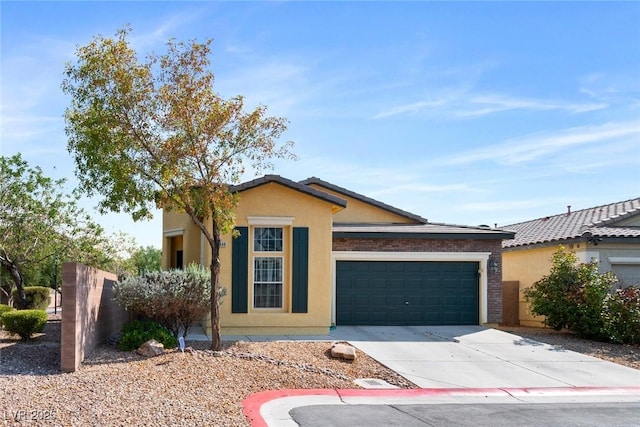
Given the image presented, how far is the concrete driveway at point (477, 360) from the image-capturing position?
12359 millimetres

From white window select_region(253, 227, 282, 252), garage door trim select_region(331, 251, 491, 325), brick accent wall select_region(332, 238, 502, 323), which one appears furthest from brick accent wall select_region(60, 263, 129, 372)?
brick accent wall select_region(332, 238, 502, 323)

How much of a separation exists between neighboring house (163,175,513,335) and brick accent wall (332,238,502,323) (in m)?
0.03

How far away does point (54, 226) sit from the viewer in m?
19.5

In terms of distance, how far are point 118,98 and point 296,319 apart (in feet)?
23.2

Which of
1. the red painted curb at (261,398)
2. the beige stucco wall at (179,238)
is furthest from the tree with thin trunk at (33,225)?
the red painted curb at (261,398)

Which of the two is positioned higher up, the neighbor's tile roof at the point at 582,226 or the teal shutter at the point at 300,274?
the neighbor's tile roof at the point at 582,226

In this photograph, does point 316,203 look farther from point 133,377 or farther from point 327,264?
point 133,377

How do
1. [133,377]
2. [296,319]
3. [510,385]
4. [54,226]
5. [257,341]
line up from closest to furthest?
[133,377] < [510,385] < [257,341] < [296,319] < [54,226]

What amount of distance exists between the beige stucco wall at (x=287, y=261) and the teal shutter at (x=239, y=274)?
0.10 metres

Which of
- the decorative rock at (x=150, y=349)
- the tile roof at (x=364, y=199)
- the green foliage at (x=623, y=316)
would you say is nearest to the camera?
the decorative rock at (x=150, y=349)

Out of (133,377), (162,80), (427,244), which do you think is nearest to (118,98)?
(162,80)

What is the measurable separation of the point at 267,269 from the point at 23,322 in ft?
18.8

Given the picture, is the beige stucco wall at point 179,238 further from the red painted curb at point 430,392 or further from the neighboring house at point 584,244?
the neighboring house at point 584,244

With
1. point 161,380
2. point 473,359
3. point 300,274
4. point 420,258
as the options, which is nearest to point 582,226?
point 420,258
